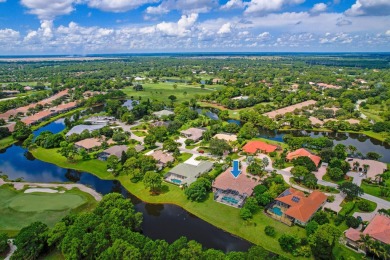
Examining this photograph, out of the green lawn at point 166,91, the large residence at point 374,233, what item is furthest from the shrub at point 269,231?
the green lawn at point 166,91

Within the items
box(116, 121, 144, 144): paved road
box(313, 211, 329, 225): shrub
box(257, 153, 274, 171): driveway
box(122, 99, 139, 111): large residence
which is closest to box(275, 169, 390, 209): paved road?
box(257, 153, 274, 171): driveway

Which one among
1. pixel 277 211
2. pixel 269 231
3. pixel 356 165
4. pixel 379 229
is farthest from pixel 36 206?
pixel 356 165

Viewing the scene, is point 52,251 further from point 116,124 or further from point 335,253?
point 116,124

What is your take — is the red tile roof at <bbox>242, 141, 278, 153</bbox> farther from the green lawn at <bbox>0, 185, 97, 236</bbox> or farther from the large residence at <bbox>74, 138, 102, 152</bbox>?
the large residence at <bbox>74, 138, 102, 152</bbox>

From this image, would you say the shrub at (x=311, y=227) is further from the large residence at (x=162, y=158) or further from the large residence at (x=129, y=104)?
the large residence at (x=129, y=104)

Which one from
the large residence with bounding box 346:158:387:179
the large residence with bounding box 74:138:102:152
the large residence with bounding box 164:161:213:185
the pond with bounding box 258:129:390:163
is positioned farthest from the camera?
the pond with bounding box 258:129:390:163
